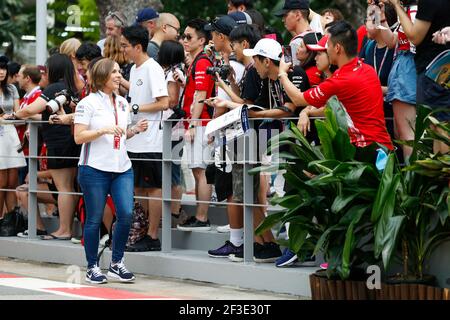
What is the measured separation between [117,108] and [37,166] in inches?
113

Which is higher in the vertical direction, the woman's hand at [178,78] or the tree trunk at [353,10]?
the tree trunk at [353,10]

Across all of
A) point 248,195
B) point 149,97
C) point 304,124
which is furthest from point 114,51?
point 304,124

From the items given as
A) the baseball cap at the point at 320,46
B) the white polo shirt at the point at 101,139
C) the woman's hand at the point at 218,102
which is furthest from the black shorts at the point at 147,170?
the baseball cap at the point at 320,46

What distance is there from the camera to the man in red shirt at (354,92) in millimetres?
10344

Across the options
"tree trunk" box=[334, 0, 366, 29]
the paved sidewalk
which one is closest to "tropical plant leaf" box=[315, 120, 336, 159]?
the paved sidewalk

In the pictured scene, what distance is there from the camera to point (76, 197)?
46.5ft

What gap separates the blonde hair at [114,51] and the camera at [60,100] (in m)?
0.61

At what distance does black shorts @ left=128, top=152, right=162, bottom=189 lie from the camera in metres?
12.8

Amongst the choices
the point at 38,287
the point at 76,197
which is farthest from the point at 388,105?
the point at 76,197

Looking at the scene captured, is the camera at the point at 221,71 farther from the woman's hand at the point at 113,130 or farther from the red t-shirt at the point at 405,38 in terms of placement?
the red t-shirt at the point at 405,38

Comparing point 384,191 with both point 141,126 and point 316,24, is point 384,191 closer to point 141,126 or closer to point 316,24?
point 141,126

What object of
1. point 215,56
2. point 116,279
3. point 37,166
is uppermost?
point 215,56
